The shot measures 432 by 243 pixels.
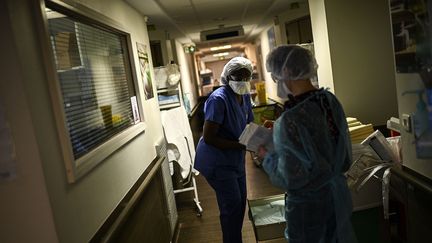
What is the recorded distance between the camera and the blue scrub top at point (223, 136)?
2.49 metres

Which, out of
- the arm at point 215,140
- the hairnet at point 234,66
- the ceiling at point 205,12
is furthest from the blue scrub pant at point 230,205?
the ceiling at point 205,12

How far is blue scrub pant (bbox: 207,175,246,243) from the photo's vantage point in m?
2.53

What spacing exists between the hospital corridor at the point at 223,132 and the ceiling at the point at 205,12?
0.25 feet

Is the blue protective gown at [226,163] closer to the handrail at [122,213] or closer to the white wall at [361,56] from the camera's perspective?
the handrail at [122,213]

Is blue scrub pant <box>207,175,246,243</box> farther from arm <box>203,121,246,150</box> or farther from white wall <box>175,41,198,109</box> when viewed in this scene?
white wall <box>175,41,198,109</box>

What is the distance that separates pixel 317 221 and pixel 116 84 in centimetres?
157

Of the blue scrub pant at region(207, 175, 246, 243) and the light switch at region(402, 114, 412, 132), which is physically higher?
the light switch at region(402, 114, 412, 132)

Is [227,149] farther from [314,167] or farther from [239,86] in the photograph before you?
[314,167]

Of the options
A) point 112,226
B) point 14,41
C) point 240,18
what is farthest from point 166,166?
point 240,18

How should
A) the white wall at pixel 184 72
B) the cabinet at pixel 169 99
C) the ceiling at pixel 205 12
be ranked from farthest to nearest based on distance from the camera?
the white wall at pixel 184 72
the cabinet at pixel 169 99
the ceiling at pixel 205 12

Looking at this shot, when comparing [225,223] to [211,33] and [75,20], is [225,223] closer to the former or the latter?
[75,20]

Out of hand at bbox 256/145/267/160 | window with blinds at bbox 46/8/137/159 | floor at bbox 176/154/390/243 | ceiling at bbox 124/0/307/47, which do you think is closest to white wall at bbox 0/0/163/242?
window with blinds at bbox 46/8/137/159

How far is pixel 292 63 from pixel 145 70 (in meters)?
1.83

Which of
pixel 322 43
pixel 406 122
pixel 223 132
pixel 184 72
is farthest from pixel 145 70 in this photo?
pixel 184 72
